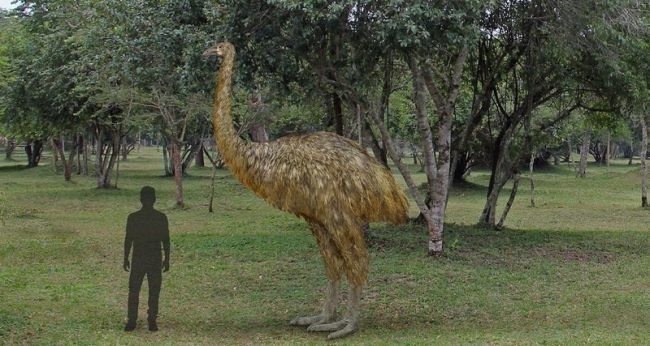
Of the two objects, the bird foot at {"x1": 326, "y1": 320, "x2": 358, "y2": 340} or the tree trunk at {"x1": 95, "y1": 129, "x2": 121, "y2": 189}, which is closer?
the bird foot at {"x1": 326, "y1": 320, "x2": 358, "y2": 340}

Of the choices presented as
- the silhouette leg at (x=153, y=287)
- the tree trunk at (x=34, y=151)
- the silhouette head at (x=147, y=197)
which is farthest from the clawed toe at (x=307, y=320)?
the tree trunk at (x=34, y=151)

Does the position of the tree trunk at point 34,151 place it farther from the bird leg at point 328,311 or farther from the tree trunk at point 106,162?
the bird leg at point 328,311

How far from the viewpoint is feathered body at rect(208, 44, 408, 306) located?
8.04m

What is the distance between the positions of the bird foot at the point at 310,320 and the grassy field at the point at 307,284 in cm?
11

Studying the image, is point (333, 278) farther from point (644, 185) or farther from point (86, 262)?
point (644, 185)

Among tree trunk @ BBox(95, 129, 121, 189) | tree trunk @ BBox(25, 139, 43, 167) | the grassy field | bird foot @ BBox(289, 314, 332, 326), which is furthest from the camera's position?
tree trunk @ BBox(25, 139, 43, 167)

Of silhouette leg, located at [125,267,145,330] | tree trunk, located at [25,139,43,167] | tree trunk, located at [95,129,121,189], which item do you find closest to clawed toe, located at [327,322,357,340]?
silhouette leg, located at [125,267,145,330]

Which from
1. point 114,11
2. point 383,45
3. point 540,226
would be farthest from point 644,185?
point 114,11

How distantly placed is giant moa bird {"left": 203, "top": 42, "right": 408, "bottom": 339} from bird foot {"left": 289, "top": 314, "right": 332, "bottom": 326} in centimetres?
12

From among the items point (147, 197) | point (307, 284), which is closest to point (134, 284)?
point (147, 197)

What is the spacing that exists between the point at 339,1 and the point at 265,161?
8.92ft

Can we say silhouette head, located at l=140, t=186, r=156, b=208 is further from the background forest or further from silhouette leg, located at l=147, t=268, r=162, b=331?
the background forest

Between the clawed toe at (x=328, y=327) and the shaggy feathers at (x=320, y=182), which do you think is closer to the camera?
the shaggy feathers at (x=320, y=182)

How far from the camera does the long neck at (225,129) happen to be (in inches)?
324
